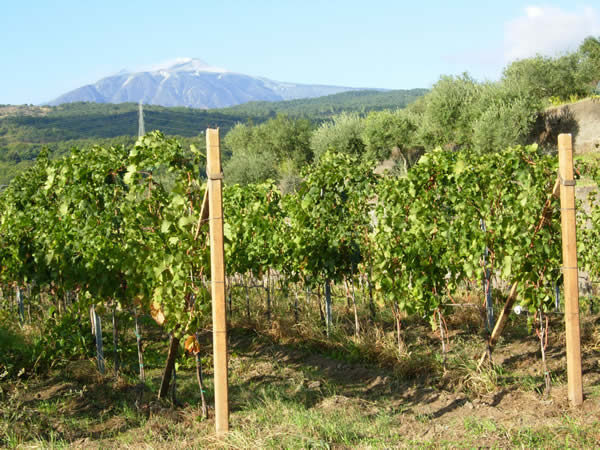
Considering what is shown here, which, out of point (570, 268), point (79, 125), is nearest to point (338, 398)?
point (570, 268)

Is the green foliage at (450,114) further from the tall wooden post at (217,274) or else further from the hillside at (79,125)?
the tall wooden post at (217,274)

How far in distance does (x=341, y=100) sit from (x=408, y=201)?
149387 mm

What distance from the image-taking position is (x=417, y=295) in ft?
16.6

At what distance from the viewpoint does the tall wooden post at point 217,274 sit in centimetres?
349

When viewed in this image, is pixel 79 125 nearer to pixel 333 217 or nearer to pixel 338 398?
pixel 333 217

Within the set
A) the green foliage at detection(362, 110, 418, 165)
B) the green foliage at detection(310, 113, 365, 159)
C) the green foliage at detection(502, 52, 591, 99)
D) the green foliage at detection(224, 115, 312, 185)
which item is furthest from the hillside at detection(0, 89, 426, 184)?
the green foliage at detection(502, 52, 591, 99)

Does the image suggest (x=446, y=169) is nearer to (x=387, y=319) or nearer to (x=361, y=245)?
(x=361, y=245)

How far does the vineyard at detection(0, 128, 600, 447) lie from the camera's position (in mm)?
4062

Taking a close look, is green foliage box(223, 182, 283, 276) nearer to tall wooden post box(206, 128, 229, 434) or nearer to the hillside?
tall wooden post box(206, 128, 229, 434)

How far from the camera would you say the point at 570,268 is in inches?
157

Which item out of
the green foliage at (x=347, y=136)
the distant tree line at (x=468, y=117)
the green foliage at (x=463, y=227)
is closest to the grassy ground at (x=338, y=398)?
the green foliage at (x=463, y=227)

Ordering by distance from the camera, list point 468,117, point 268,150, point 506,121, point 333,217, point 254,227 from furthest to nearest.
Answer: point 268,150 → point 468,117 → point 506,121 → point 254,227 → point 333,217

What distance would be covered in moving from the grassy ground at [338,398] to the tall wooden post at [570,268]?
20 centimetres

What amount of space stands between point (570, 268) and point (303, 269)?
332 cm
